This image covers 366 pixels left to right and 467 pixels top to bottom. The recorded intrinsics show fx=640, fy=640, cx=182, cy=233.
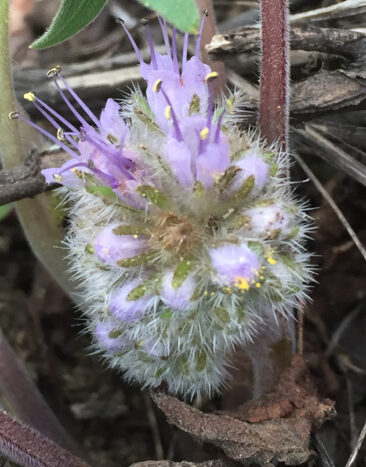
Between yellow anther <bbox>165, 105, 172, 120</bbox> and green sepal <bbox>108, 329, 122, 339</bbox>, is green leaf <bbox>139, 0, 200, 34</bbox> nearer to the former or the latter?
yellow anther <bbox>165, 105, 172, 120</bbox>

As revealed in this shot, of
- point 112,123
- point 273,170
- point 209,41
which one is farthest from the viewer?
point 209,41

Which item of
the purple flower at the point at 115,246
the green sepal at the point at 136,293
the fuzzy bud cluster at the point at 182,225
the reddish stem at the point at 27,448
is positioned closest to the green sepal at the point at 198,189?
the fuzzy bud cluster at the point at 182,225

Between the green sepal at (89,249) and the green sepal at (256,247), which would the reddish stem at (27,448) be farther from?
the green sepal at (256,247)

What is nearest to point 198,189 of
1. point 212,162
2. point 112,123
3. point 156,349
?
point 212,162

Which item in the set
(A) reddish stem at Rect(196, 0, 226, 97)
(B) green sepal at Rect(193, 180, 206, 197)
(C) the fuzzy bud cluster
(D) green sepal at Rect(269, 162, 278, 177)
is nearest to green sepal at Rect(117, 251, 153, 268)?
(C) the fuzzy bud cluster

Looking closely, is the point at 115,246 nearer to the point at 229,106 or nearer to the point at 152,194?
the point at 152,194
